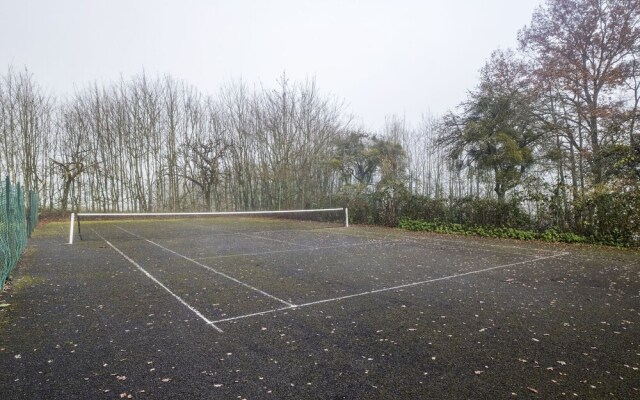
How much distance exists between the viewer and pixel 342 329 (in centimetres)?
368

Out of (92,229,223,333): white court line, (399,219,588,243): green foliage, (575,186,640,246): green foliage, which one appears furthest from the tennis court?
(399,219,588,243): green foliage

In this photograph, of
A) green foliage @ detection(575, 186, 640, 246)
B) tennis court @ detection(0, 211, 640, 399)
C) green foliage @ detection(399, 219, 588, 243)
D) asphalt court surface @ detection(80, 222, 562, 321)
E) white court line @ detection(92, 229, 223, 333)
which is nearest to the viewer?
tennis court @ detection(0, 211, 640, 399)

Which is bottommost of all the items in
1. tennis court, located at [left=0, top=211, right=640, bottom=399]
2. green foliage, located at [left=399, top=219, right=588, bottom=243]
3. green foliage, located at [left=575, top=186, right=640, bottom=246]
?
tennis court, located at [left=0, top=211, right=640, bottom=399]

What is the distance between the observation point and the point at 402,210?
51.5 feet

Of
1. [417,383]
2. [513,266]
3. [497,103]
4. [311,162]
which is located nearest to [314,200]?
[311,162]

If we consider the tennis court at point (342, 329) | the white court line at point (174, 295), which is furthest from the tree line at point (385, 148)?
the white court line at point (174, 295)

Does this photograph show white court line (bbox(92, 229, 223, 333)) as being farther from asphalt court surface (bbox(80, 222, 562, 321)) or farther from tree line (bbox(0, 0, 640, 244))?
tree line (bbox(0, 0, 640, 244))

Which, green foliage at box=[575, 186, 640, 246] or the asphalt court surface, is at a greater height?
green foliage at box=[575, 186, 640, 246]

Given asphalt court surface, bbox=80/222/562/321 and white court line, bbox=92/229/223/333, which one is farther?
asphalt court surface, bbox=80/222/562/321

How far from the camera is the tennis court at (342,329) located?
2574 millimetres

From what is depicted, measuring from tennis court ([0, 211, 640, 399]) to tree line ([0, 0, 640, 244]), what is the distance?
5.30m

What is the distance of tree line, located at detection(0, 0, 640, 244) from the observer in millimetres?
11719

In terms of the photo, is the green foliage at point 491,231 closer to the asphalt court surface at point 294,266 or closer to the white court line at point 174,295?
the asphalt court surface at point 294,266

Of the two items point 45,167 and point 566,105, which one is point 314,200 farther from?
point 45,167
